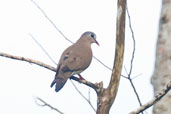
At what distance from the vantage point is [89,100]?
4.38 m

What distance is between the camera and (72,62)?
18.6 ft

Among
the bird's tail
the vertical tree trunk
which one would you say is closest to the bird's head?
the bird's tail

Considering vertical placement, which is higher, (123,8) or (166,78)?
(123,8)

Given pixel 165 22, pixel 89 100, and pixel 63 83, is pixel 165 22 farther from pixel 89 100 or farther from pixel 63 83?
pixel 63 83

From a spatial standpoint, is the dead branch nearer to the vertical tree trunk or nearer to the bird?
the vertical tree trunk

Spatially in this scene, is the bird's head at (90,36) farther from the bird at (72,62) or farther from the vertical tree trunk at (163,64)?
the vertical tree trunk at (163,64)

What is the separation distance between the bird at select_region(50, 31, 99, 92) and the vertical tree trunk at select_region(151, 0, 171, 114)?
2019mm

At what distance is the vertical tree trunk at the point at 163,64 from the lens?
2955 millimetres

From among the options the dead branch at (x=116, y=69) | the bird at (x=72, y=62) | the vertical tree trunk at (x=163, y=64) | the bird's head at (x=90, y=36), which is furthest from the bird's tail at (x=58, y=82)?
the vertical tree trunk at (x=163, y=64)

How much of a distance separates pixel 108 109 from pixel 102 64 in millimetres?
834

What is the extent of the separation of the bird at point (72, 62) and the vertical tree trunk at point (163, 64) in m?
2.02

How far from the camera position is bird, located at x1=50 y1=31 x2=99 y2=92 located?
206 inches

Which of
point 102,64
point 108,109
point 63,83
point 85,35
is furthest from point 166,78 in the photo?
point 85,35

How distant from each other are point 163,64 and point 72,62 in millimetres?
2780
